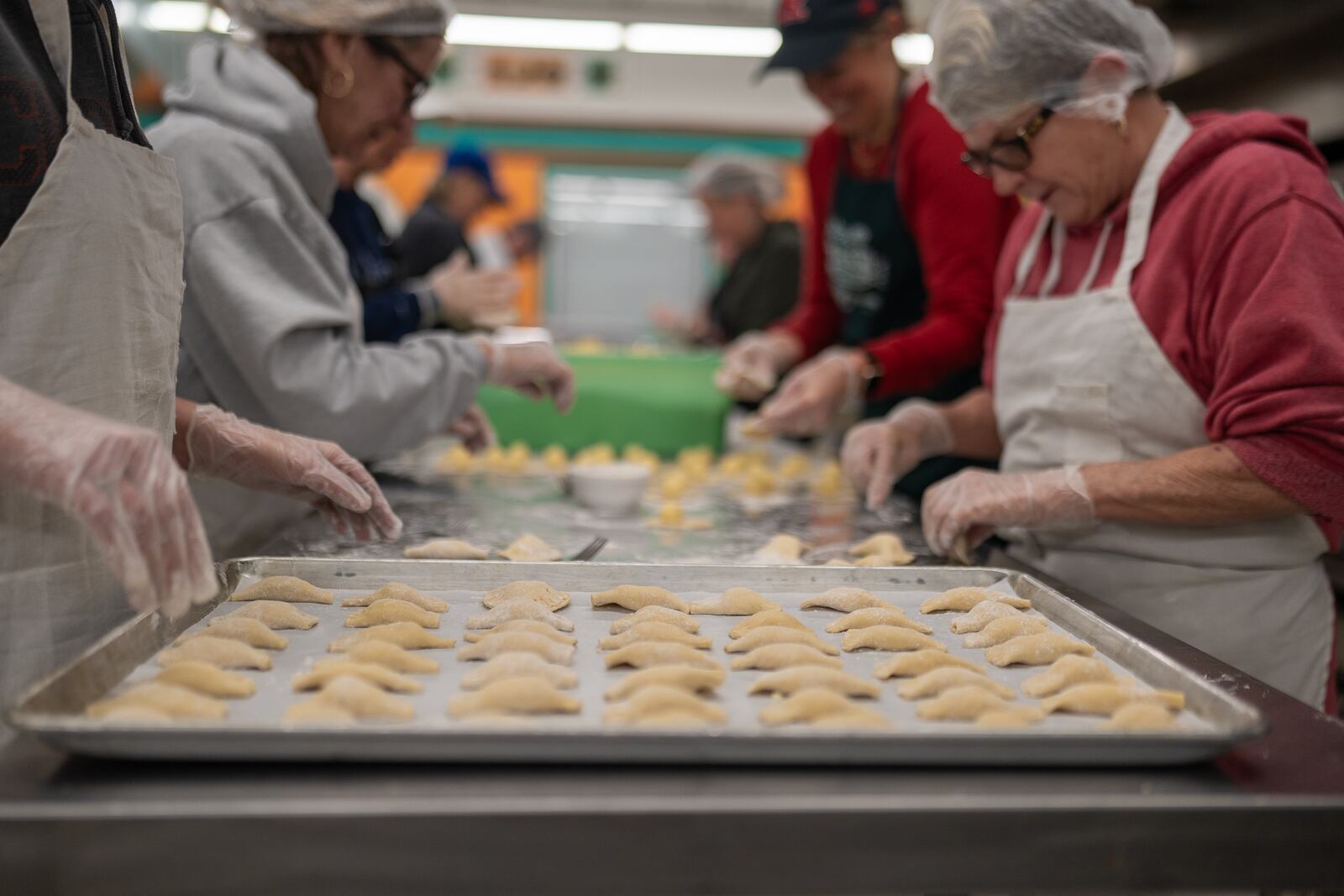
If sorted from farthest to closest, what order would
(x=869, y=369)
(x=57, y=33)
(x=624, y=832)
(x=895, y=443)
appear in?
(x=869, y=369), (x=895, y=443), (x=57, y=33), (x=624, y=832)

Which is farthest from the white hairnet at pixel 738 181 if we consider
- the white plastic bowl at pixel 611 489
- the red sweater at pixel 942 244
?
the white plastic bowl at pixel 611 489

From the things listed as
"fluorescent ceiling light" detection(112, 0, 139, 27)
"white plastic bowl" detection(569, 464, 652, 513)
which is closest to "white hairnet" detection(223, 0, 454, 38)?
"white plastic bowl" detection(569, 464, 652, 513)

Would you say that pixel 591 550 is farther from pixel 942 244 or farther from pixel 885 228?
pixel 885 228

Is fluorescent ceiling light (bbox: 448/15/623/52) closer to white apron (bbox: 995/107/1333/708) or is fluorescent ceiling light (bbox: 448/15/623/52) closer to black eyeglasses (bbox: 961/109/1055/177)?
black eyeglasses (bbox: 961/109/1055/177)

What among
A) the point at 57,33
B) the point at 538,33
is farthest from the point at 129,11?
the point at 57,33

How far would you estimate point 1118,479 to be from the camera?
54.7 inches

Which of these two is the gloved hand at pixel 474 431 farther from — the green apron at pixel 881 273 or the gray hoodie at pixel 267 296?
the green apron at pixel 881 273

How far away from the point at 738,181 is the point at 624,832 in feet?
15.2

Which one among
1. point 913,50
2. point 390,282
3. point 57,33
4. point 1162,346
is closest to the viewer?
point 57,33

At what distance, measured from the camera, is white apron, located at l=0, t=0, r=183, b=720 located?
101cm

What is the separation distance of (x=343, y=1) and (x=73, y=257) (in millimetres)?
883

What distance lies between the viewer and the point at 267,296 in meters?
1.49

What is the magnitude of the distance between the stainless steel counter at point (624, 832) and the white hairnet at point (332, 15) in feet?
4.48

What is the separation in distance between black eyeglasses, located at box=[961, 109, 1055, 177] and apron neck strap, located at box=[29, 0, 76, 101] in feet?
4.06
